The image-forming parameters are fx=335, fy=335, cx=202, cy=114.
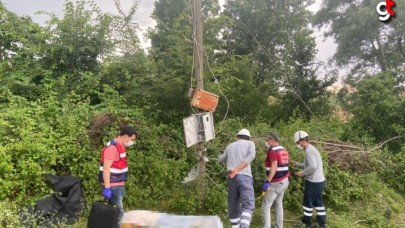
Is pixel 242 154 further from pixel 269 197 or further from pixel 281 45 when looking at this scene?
pixel 281 45

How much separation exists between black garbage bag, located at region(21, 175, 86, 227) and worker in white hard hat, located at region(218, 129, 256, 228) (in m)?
2.51

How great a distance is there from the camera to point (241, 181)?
17.0ft

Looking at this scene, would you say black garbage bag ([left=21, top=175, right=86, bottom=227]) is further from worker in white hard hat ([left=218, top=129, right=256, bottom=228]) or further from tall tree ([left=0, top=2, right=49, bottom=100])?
tall tree ([left=0, top=2, right=49, bottom=100])

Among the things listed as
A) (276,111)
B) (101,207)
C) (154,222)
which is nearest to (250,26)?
(276,111)

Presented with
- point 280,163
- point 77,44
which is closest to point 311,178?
point 280,163

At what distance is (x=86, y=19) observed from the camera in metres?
9.42

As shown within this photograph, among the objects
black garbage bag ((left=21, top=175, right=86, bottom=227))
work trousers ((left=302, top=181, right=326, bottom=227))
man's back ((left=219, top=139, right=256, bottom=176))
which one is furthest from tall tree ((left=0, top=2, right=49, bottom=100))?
work trousers ((left=302, top=181, right=326, bottom=227))

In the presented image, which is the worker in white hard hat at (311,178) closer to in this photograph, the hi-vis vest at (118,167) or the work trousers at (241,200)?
the work trousers at (241,200)

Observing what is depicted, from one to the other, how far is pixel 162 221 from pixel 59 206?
3665 mm

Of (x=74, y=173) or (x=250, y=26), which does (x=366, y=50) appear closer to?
(x=250, y=26)

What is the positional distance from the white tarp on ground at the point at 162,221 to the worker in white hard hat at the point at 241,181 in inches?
108

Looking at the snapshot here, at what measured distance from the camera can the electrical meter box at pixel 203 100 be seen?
5957 millimetres

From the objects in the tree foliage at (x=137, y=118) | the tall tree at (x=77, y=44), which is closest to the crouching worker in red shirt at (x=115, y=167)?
the tree foliage at (x=137, y=118)

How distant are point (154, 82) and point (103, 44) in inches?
99.9
